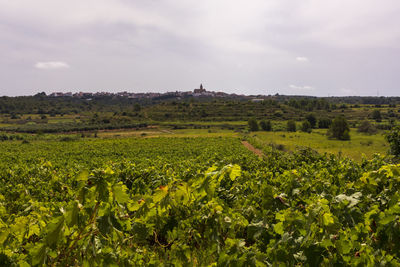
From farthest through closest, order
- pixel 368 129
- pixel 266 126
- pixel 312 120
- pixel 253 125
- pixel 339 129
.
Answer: pixel 312 120
pixel 266 126
pixel 253 125
pixel 368 129
pixel 339 129

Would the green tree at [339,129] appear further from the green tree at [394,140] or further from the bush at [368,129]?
the green tree at [394,140]

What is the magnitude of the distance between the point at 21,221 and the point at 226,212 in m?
2.32

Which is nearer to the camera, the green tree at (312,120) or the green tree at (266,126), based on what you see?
the green tree at (266,126)

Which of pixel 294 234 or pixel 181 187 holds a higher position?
pixel 181 187

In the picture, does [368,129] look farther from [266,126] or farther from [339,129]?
[266,126]

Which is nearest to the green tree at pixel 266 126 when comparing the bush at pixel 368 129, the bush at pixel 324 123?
the bush at pixel 324 123

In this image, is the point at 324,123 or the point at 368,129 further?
the point at 324,123

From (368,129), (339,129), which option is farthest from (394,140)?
(368,129)

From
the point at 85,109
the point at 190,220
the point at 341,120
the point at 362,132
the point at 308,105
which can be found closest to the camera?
the point at 190,220

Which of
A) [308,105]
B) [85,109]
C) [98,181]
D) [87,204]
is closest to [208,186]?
[98,181]

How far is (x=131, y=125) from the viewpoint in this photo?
95875 millimetres

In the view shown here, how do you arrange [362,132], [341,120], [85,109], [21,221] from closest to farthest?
[21,221] < [341,120] < [362,132] < [85,109]

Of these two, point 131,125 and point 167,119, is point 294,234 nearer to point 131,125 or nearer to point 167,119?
point 131,125

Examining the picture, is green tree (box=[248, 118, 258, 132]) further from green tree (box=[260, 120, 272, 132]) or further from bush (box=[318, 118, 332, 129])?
bush (box=[318, 118, 332, 129])
